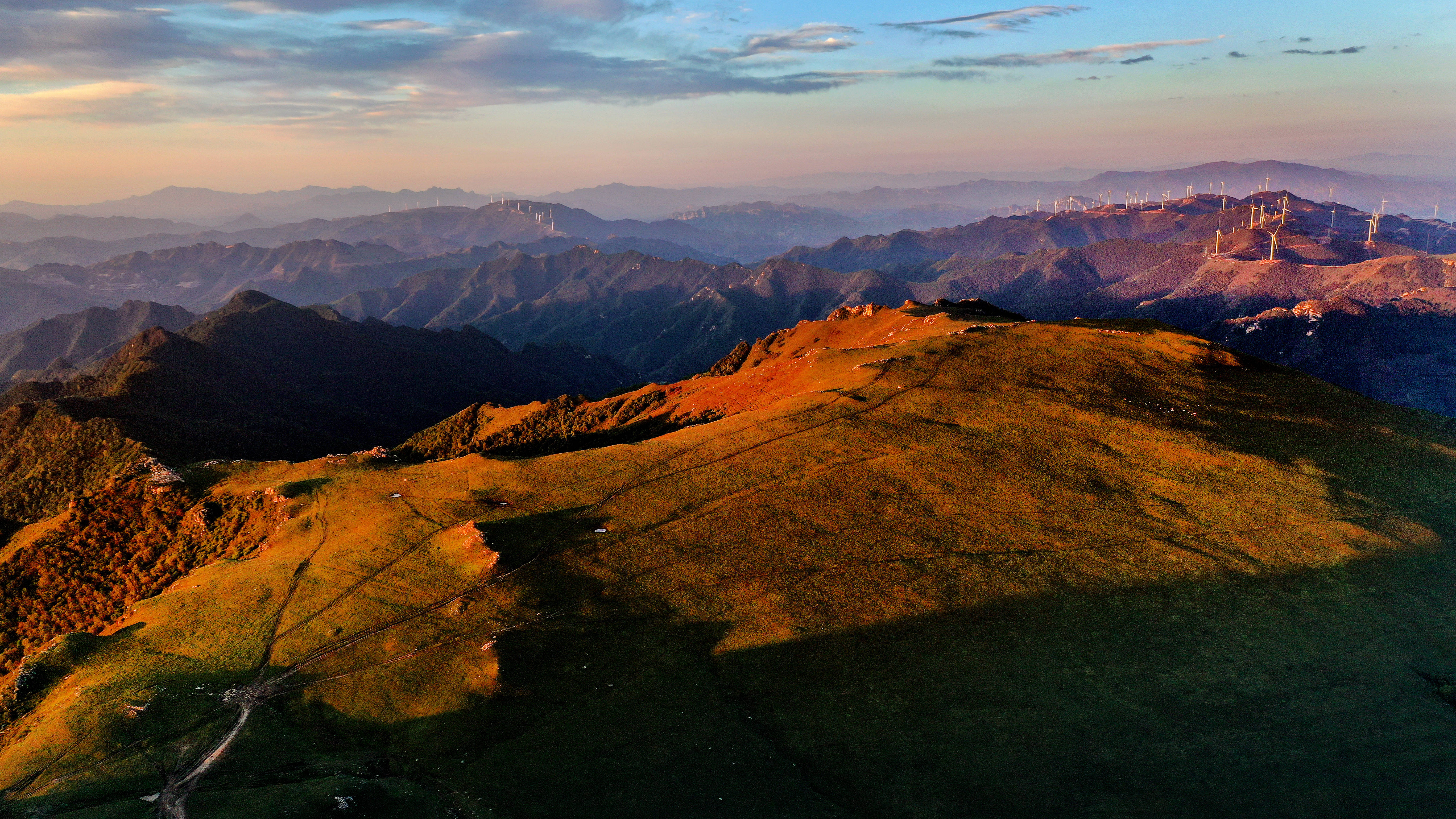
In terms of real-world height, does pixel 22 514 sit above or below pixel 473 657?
below

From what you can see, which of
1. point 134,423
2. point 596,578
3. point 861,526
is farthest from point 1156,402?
point 134,423

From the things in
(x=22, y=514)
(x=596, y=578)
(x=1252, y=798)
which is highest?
(x=596, y=578)

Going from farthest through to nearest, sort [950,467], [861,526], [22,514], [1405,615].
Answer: [22,514] → [950,467] → [861,526] → [1405,615]

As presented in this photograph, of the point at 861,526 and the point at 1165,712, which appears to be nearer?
the point at 1165,712

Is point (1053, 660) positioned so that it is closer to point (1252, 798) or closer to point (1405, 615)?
point (1252, 798)

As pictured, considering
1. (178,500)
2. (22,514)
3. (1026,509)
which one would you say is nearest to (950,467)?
(1026,509)

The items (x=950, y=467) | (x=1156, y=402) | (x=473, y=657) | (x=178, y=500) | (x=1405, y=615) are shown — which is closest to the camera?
(x=473, y=657)
